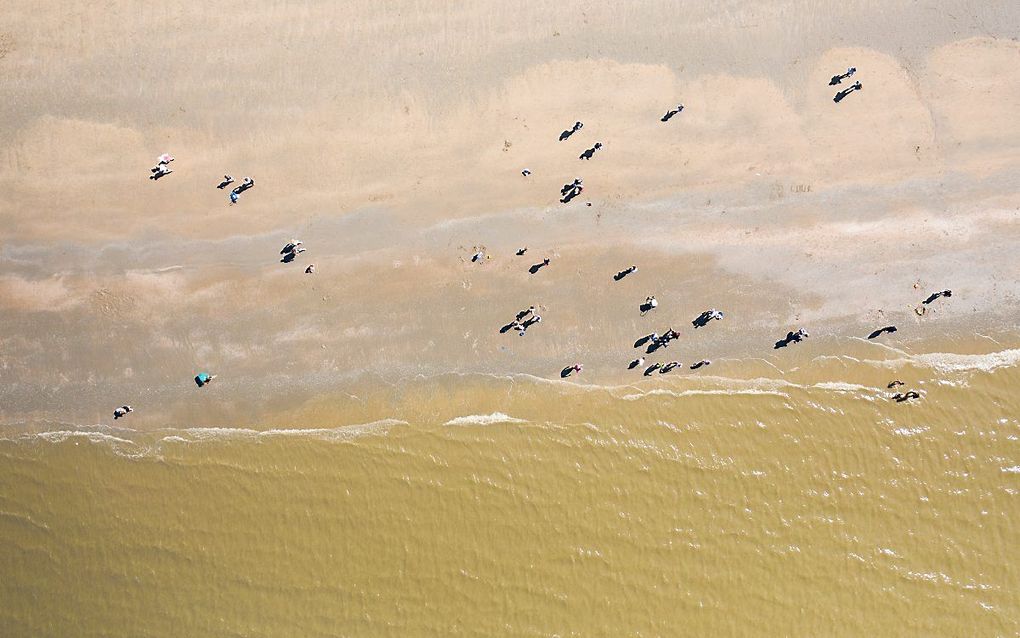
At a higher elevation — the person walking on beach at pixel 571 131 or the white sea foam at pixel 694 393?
the person walking on beach at pixel 571 131

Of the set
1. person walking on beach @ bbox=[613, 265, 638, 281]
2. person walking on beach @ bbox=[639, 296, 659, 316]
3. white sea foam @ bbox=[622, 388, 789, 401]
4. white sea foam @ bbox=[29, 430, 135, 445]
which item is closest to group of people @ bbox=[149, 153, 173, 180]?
white sea foam @ bbox=[29, 430, 135, 445]

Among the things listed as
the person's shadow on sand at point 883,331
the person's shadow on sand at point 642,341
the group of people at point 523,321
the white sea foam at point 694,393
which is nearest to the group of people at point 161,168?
the group of people at point 523,321

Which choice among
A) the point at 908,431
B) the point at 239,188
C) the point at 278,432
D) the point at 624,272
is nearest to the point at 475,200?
the point at 624,272

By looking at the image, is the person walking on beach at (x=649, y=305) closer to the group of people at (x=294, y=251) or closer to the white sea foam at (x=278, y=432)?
the white sea foam at (x=278, y=432)

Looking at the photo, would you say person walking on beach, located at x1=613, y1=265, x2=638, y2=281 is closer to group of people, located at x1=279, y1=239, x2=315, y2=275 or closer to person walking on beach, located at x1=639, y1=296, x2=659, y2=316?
person walking on beach, located at x1=639, y1=296, x2=659, y2=316

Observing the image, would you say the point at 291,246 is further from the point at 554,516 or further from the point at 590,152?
the point at 554,516
